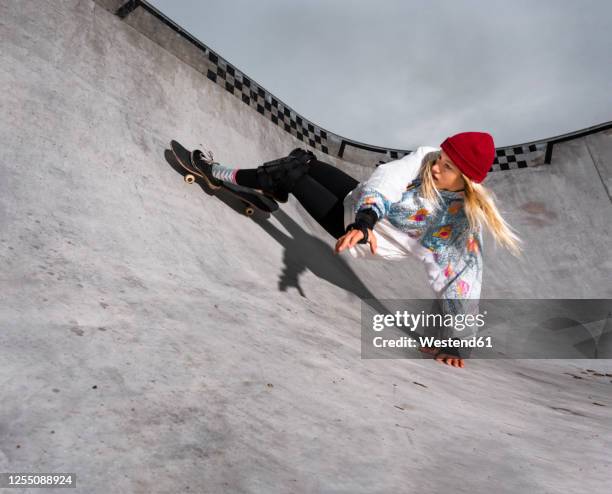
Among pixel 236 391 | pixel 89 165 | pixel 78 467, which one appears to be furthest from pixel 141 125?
pixel 78 467

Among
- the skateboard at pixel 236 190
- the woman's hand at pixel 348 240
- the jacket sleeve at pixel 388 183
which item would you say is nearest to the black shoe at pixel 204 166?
the skateboard at pixel 236 190

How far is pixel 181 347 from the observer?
1.48 m

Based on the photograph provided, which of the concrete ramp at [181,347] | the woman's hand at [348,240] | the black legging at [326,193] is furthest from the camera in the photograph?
the black legging at [326,193]

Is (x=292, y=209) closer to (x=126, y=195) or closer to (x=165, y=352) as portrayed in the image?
(x=126, y=195)

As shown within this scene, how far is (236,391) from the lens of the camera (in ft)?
4.24

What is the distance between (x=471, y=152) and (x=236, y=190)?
6.14 ft

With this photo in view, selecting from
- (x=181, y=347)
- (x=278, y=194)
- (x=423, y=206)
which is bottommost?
(x=181, y=347)

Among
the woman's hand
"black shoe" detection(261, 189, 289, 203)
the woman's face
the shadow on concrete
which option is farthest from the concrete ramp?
the woman's face

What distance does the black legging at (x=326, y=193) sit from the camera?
9.59 ft

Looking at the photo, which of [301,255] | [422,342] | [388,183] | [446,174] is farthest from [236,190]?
[422,342]

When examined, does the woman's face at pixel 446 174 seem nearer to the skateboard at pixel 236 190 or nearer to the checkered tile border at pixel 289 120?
the skateboard at pixel 236 190

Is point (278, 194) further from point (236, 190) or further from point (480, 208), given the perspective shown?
point (480, 208)

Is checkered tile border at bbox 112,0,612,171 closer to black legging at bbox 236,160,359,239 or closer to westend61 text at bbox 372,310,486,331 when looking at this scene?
black legging at bbox 236,160,359,239

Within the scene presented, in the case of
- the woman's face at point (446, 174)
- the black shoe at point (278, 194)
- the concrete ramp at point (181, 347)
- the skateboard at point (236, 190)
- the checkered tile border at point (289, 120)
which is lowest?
the concrete ramp at point (181, 347)
